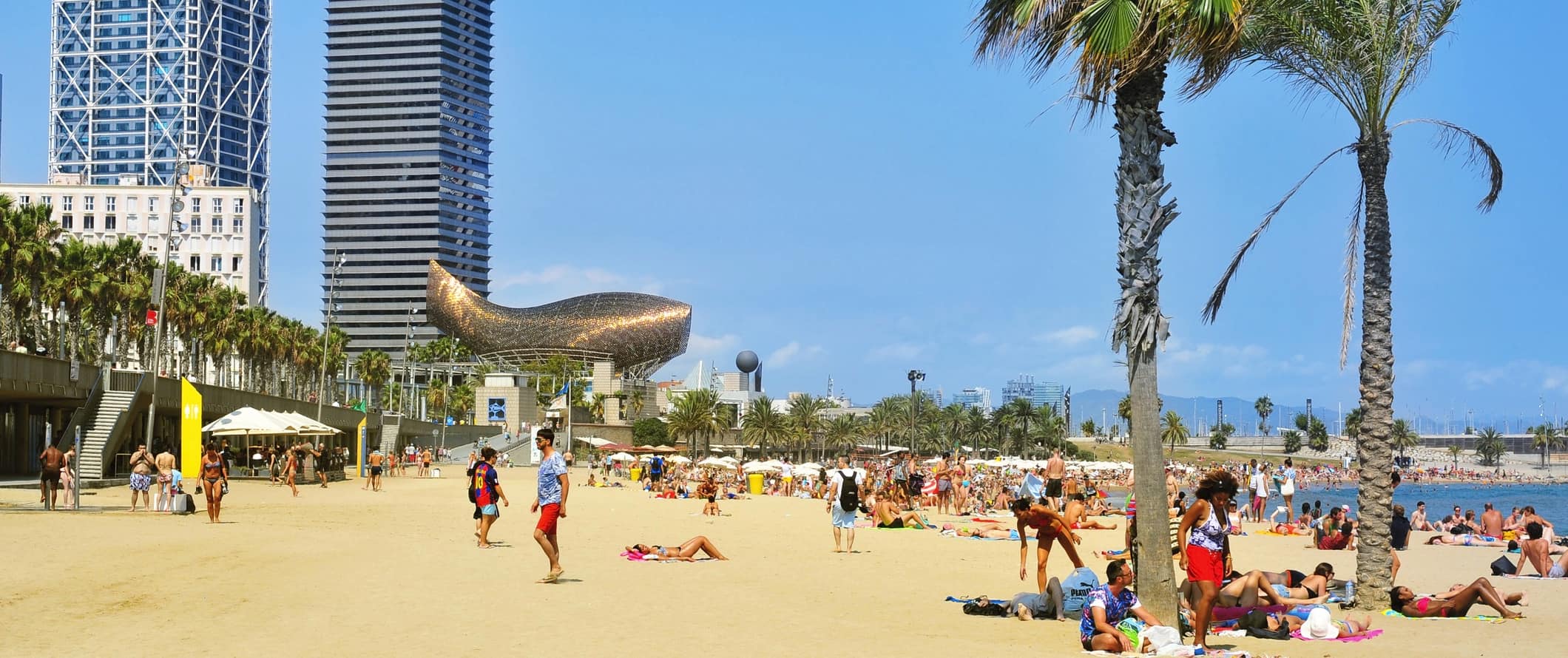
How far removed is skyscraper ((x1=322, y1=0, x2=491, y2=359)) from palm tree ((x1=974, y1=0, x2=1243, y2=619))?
162440mm

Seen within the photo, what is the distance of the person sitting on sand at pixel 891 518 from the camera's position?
882 inches

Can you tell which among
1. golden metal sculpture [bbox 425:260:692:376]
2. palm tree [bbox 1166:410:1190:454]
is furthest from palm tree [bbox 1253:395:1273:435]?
golden metal sculpture [bbox 425:260:692:376]

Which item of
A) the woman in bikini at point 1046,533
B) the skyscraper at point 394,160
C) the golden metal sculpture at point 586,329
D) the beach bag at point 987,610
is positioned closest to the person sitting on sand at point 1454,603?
the woman in bikini at point 1046,533

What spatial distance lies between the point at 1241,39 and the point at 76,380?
99.2 ft

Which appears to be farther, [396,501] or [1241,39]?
[396,501]

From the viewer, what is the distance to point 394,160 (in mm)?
167875

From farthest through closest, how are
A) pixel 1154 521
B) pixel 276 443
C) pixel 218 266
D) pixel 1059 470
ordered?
pixel 218 266 → pixel 276 443 → pixel 1059 470 → pixel 1154 521

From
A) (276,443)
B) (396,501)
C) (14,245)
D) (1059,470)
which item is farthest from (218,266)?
(1059,470)

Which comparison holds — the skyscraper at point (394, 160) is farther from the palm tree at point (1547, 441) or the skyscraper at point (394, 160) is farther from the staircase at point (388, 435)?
the palm tree at point (1547, 441)

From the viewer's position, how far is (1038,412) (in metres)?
125

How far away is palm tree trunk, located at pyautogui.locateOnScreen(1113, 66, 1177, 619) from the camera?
9.13m

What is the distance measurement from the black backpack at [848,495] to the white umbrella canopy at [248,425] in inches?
748

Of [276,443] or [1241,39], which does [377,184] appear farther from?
[1241,39]

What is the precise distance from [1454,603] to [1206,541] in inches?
129
